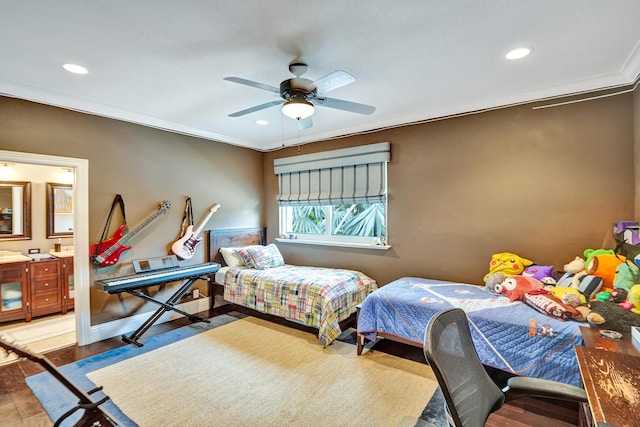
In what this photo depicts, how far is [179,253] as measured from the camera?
12.9 feet

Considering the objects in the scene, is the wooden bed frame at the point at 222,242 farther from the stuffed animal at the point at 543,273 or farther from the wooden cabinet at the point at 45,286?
the stuffed animal at the point at 543,273

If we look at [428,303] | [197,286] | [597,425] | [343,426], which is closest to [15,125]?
[197,286]

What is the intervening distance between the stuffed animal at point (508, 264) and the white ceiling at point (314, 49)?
4.98ft

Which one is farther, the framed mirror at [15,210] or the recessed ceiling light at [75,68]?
the framed mirror at [15,210]

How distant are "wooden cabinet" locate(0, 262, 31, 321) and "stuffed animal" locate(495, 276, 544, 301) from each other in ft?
17.6

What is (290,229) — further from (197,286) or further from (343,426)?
(343,426)

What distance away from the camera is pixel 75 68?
2.39 m

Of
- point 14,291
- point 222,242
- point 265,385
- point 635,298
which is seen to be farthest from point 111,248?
point 635,298

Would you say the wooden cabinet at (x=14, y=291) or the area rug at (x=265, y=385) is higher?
the wooden cabinet at (x=14, y=291)

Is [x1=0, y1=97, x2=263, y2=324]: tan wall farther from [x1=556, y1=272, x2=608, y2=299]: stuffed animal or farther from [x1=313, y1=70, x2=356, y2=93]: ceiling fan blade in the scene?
[x1=556, y1=272, x2=608, y2=299]: stuffed animal

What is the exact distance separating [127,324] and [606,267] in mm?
4619

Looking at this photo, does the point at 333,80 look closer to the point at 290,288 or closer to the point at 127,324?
the point at 290,288

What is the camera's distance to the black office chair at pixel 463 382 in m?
0.99

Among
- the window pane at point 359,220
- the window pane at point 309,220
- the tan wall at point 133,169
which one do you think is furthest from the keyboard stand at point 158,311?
the window pane at point 359,220
